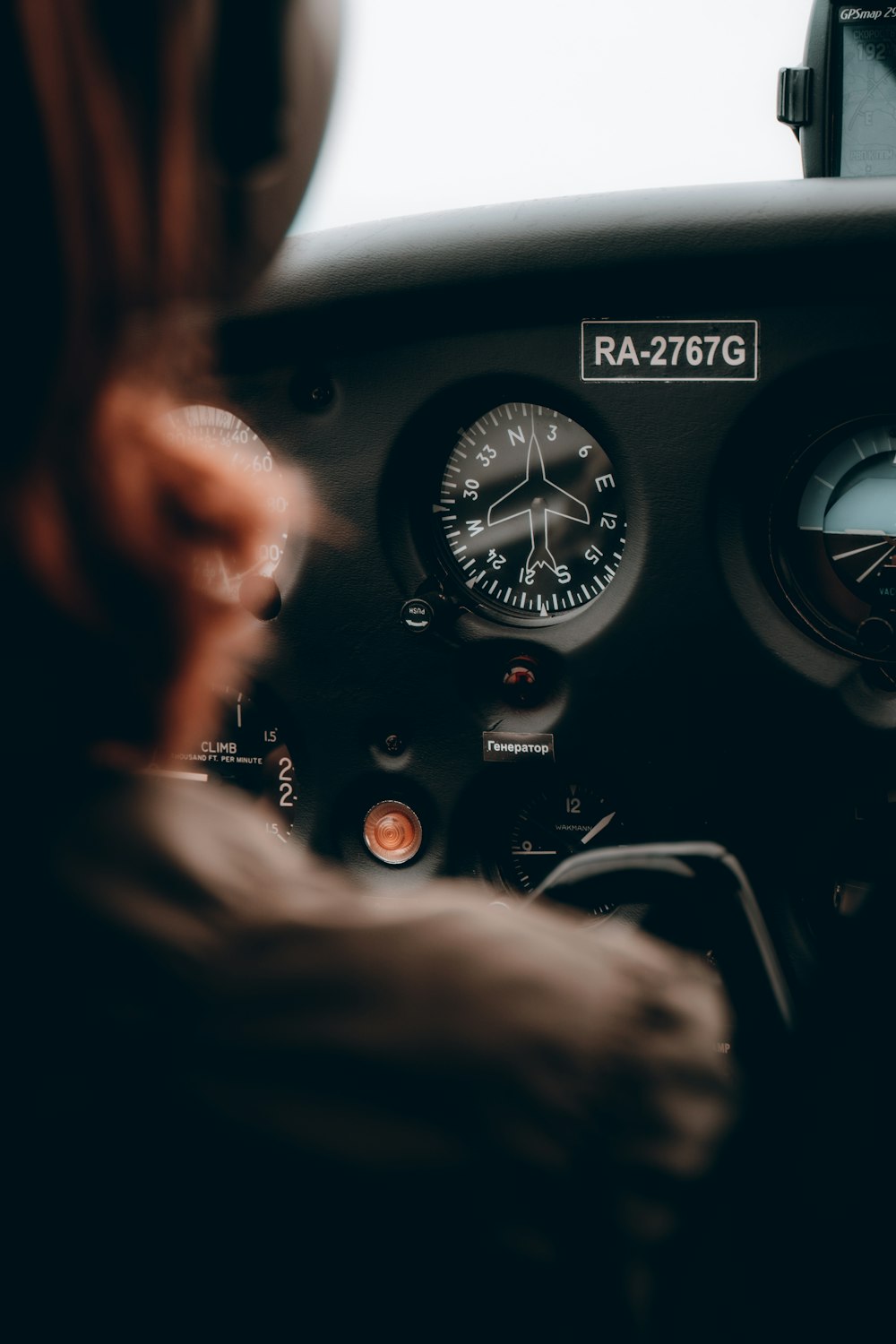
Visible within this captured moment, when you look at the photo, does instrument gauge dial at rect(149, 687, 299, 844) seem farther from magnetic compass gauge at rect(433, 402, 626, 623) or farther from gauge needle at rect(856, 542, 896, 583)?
gauge needle at rect(856, 542, 896, 583)

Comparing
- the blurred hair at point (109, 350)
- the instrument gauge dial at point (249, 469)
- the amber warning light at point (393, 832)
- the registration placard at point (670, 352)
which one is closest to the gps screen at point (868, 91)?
the registration placard at point (670, 352)

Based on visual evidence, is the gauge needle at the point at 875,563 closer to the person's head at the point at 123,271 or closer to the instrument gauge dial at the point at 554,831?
the instrument gauge dial at the point at 554,831

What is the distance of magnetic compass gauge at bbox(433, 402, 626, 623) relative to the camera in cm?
209

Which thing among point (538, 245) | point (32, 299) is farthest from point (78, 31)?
point (538, 245)

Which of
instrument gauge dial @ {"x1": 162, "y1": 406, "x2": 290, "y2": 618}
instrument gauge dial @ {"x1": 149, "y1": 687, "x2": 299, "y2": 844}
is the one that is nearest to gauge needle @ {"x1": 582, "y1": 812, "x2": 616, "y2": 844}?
instrument gauge dial @ {"x1": 149, "y1": 687, "x2": 299, "y2": 844}

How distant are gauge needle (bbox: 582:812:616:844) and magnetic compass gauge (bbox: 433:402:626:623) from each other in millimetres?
330

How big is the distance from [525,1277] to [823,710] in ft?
5.06

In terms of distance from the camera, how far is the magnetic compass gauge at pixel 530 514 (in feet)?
6.84

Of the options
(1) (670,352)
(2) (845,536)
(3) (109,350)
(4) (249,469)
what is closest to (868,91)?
(1) (670,352)

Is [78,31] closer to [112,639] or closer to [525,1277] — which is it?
[112,639]

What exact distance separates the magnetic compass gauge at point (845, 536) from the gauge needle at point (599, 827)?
44 centimetres

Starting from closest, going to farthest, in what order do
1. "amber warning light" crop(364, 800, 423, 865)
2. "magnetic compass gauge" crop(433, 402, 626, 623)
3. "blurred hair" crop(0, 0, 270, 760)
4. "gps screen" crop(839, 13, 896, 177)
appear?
"blurred hair" crop(0, 0, 270, 760)
"gps screen" crop(839, 13, 896, 177)
"magnetic compass gauge" crop(433, 402, 626, 623)
"amber warning light" crop(364, 800, 423, 865)

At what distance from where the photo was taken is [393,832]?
7.36 feet

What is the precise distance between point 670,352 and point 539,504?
30cm
